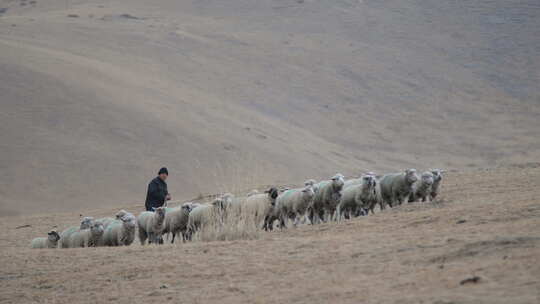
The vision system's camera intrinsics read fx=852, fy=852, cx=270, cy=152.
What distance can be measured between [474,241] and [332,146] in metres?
31.1

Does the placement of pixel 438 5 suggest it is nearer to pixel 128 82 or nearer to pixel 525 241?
pixel 128 82

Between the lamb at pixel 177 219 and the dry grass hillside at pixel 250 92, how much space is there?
55.0 inches

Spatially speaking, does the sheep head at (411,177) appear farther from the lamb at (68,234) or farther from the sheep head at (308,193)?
the lamb at (68,234)

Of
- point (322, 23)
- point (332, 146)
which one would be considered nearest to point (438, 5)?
point (322, 23)

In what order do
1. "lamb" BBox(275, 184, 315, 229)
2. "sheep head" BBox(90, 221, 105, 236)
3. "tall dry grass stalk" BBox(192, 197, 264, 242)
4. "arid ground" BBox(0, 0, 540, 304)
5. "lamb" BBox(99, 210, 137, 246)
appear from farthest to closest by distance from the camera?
"lamb" BBox(275, 184, 315, 229) < "sheep head" BBox(90, 221, 105, 236) < "lamb" BBox(99, 210, 137, 246) < "tall dry grass stalk" BBox(192, 197, 264, 242) < "arid ground" BBox(0, 0, 540, 304)

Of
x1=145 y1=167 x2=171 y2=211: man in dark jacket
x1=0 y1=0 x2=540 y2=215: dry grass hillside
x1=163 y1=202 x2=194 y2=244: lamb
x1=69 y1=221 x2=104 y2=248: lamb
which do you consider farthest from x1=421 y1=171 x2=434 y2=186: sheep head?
x1=69 y1=221 x2=104 y2=248: lamb

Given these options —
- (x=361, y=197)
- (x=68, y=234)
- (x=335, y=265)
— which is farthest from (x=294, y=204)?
(x=335, y=265)

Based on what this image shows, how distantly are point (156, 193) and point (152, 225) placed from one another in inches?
42.6

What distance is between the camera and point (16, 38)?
45.7 meters

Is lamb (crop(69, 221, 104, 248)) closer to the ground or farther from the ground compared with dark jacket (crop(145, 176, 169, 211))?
closer to the ground

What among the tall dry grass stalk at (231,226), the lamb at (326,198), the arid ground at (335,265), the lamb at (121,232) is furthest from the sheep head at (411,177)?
the lamb at (121,232)

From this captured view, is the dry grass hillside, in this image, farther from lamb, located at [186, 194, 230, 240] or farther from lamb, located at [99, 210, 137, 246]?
lamb, located at [99, 210, 137, 246]

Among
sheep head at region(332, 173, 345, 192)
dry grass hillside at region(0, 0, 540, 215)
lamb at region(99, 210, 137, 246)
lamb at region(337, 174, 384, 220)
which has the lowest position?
lamb at region(99, 210, 137, 246)

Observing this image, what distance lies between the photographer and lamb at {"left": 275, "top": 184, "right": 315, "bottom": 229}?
1584 centimetres
